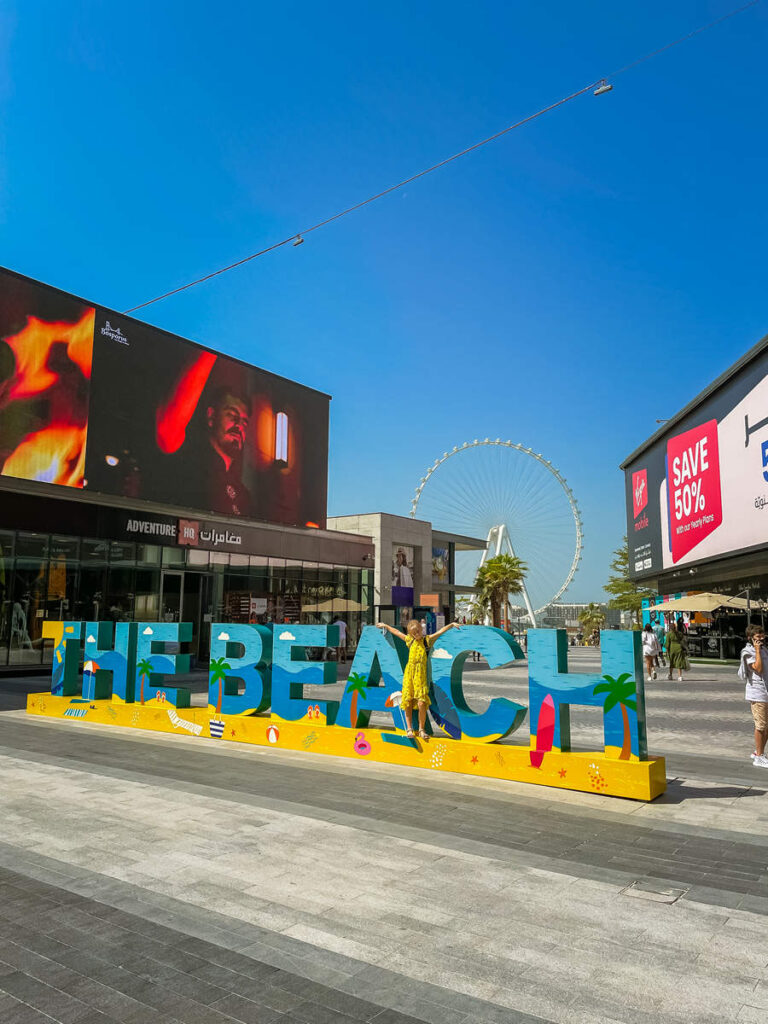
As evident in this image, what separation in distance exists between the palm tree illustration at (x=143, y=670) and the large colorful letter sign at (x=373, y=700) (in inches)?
0.9

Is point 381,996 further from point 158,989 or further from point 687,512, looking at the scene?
point 687,512

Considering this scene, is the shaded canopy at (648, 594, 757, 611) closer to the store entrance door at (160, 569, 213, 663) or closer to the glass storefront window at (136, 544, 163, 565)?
the store entrance door at (160, 569, 213, 663)

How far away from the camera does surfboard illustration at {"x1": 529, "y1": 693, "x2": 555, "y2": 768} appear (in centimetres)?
931

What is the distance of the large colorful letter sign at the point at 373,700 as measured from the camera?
8898 millimetres

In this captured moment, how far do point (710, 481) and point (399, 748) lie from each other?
26160 millimetres

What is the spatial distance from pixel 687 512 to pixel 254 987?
34.7 meters

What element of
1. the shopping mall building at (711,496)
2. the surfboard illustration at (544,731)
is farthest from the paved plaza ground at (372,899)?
the shopping mall building at (711,496)

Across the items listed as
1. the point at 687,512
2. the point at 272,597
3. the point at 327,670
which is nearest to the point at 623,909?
the point at 327,670

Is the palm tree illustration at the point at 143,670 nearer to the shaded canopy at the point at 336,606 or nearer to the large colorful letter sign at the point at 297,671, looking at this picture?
the large colorful letter sign at the point at 297,671

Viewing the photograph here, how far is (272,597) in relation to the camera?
3272cm

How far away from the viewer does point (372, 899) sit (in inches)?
208

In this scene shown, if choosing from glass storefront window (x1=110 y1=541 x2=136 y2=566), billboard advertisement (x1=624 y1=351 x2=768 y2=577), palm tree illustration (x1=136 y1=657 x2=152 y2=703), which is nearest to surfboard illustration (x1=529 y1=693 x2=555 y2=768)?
palm tree illustration (x1=136 y1=657 x2=152 y2=703)

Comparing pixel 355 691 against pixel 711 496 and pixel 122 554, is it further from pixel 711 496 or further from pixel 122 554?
pixel 711 496

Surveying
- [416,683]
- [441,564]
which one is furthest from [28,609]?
[441,564]
